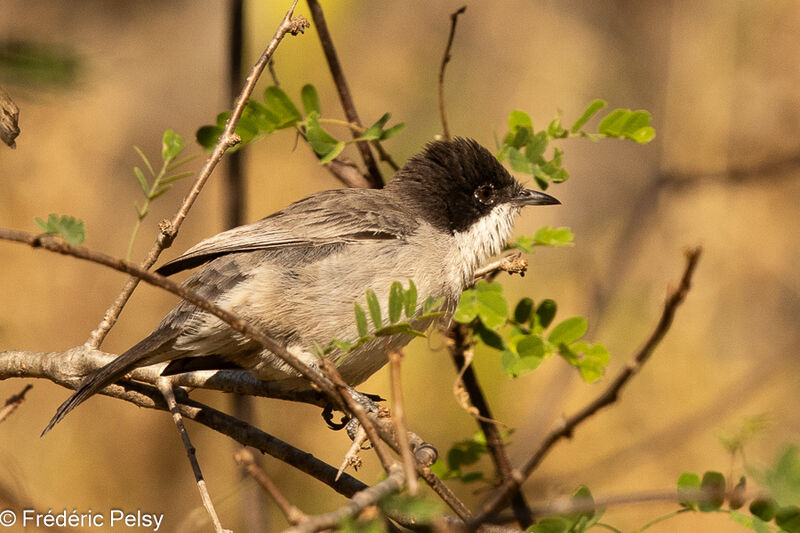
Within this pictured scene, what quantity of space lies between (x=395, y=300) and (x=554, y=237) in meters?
1.17

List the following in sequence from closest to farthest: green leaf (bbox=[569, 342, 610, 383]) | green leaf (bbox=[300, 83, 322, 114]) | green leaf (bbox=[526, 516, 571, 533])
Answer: green leaf (bbox=[526, 516, 571, 533]) → green leaf (bbox=[569, 342, 610, 383]) → green leaf (bbox=[300, 83, 322, 114])

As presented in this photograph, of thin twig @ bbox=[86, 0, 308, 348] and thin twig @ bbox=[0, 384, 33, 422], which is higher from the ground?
thin twig @ bbox=[86, 0, 308, 348]

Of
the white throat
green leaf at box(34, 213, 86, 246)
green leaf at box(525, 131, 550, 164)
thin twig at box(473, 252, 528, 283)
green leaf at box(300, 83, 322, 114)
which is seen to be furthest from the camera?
the white throat

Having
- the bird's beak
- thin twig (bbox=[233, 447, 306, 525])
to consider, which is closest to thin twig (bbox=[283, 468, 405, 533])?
thin twig (bbox=[233, 447, 306, 525])

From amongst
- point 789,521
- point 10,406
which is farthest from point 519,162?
point 10,406

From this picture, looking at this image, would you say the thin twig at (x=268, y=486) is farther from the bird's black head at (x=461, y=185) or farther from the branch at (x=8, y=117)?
the bird's black head at (x=461, y=185)

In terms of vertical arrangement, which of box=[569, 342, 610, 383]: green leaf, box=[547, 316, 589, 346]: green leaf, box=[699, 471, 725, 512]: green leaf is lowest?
box=[699, 471, 725, 512]: green leaf

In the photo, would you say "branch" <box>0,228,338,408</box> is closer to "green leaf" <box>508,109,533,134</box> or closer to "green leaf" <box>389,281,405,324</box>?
"green leaf" <box>389,281,405,324</box>

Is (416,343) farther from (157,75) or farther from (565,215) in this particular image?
(157,75)

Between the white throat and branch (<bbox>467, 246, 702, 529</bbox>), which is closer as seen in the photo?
branch (<bbox>467, 246, 702, 529</bbox>)

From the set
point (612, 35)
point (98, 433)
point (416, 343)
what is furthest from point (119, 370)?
point (612, 35)

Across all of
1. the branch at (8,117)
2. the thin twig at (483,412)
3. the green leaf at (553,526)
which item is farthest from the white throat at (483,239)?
the branch at (8,117)

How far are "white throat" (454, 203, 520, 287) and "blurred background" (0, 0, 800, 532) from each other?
5.65ft

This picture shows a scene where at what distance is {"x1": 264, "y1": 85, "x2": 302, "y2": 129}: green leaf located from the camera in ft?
11.8
